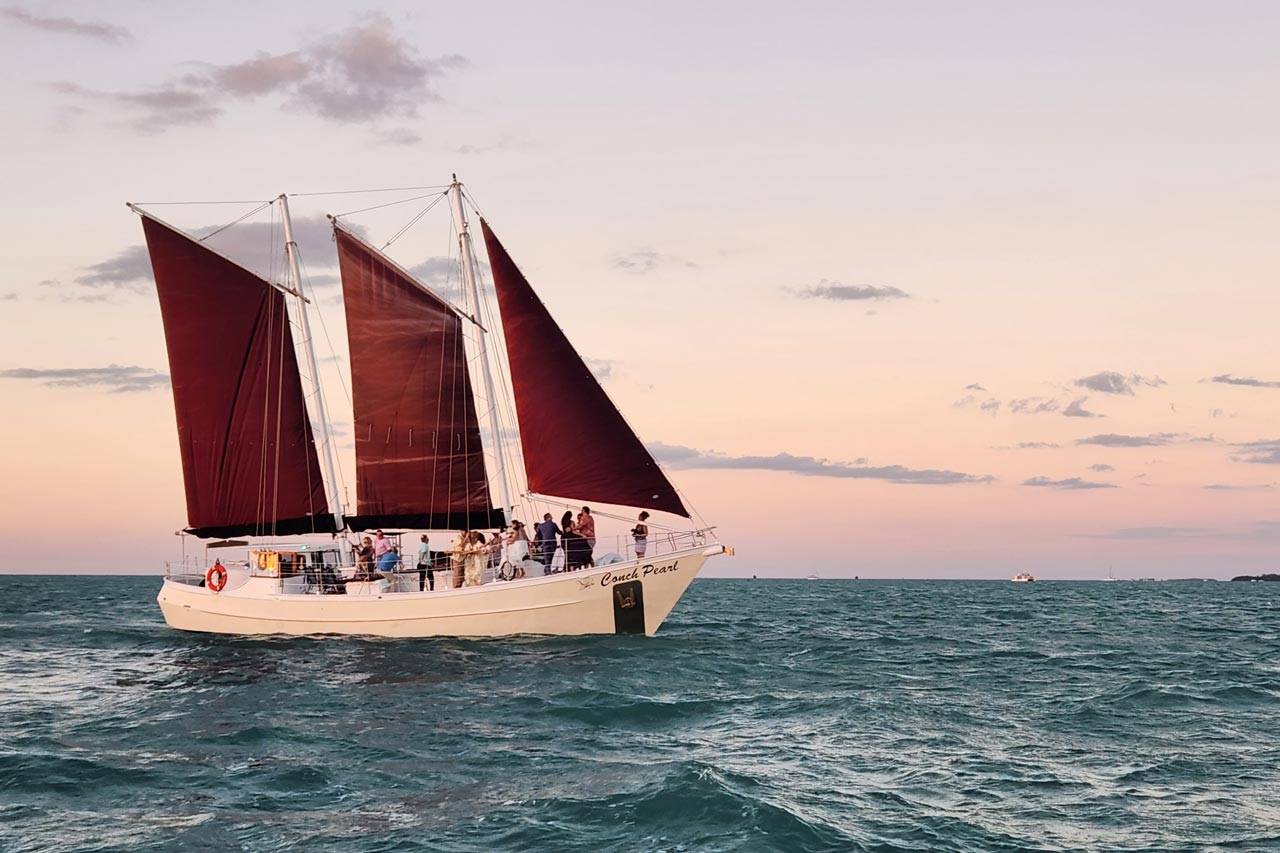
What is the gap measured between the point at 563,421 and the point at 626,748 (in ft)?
52.6

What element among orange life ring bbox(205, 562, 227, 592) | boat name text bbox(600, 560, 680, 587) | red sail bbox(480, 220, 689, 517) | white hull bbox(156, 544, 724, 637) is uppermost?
red sail bbox(480, 220, 689, 517)

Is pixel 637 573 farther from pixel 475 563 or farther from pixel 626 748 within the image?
pixel 626 748

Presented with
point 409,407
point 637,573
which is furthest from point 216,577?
point 637,573

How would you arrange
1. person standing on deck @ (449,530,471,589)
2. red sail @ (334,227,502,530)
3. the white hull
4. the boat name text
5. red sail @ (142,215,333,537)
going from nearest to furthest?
the white hull → the boat name text → person standing on deck @ (449,530,471,589) → red sail @ (334,227,502,530) → red sail @ (142,215,333,537)

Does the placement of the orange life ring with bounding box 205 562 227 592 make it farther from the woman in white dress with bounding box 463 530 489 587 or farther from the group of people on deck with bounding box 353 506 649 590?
the woman in white dress with bounding box 463 530 489 587

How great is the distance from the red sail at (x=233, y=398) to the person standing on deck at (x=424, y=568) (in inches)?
206

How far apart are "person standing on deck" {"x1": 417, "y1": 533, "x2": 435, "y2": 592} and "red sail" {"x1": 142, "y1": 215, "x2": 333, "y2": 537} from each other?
523 centimetres

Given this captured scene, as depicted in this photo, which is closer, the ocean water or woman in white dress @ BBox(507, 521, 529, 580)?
the ocean water

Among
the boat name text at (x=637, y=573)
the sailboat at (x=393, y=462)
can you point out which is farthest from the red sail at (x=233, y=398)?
the boat name text at (x=637, y=573)

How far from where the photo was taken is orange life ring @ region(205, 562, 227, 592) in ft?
130

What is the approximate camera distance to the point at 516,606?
114ft

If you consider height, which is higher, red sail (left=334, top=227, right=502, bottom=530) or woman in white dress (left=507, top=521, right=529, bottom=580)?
red sail (left=334, top=227, right=502, bottom=530)

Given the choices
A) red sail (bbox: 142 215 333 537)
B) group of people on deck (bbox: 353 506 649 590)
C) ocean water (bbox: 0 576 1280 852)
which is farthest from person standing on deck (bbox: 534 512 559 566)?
red sail (bbox: 142 215 333 537)

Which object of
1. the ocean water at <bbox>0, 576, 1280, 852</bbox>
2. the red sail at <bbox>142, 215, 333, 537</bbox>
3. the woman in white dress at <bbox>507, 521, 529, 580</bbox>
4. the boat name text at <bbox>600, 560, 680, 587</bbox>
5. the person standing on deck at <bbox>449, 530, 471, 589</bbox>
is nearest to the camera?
the ocean water at <bbox>0, 576, 1280, 852</bbox>
